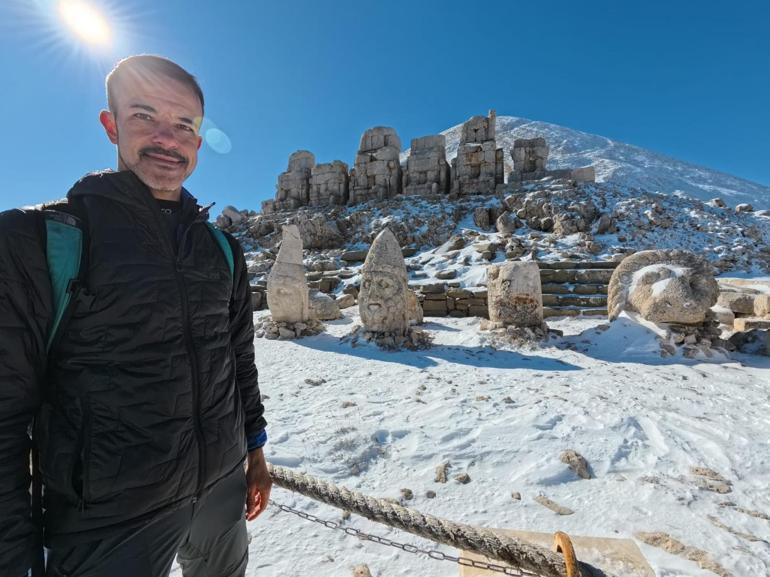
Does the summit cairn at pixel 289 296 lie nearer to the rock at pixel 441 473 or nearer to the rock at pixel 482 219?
the rock at pixel 441 473

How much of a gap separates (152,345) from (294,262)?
7.22m

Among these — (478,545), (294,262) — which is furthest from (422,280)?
(478,545)

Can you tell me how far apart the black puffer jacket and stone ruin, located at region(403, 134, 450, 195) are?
2276 centimetres

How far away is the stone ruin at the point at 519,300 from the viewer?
6879 millimetres

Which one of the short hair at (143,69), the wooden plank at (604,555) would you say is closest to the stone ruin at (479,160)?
the wooden plank at (604,555)

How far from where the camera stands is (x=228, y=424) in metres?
1.27

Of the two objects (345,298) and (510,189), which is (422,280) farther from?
(510,189)

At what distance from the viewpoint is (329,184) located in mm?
25812

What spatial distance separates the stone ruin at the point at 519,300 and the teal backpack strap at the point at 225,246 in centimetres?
614

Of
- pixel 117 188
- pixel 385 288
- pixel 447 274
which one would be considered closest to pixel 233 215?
pixel 447 274

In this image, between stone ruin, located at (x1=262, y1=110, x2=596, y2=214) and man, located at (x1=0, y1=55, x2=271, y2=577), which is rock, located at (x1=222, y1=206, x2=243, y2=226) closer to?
stone ruin, located at (x1=262, y1=110, x2=596, y2=214)

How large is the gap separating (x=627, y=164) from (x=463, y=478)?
194 feet

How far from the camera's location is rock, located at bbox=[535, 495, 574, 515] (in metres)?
2.42

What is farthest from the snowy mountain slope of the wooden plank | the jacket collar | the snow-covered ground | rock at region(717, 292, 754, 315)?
the jacket collar
